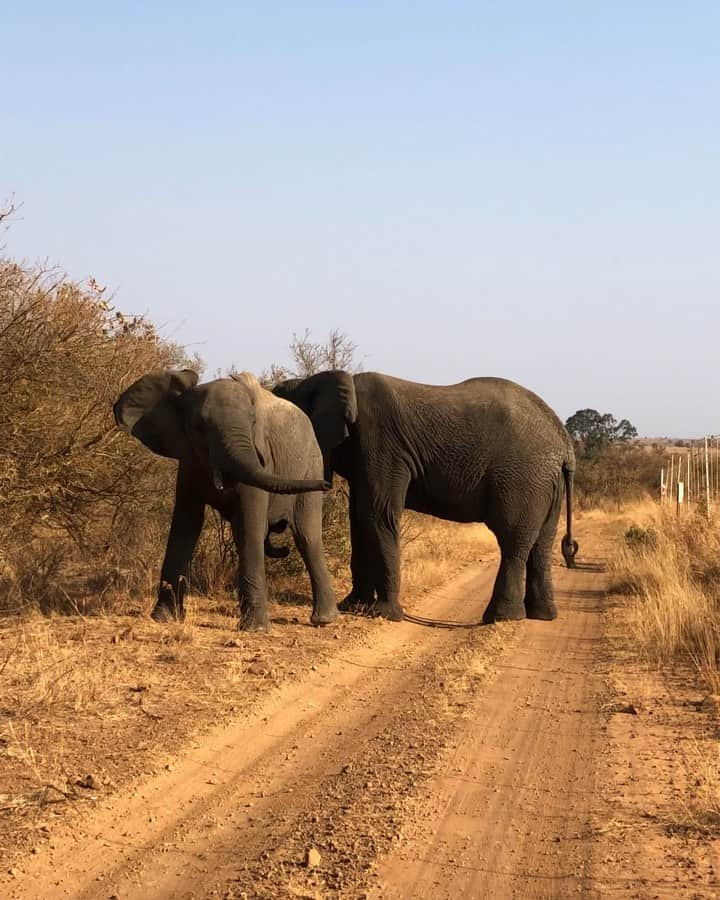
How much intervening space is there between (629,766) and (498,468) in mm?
6859

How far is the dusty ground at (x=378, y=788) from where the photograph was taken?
4.58 meters

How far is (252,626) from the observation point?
10.5 m

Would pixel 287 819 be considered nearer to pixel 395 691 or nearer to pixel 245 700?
pixel 245 700

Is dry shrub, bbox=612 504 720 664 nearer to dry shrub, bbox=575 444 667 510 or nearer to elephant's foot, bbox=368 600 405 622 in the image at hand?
elephant's foot, bbox=368 600 405 622

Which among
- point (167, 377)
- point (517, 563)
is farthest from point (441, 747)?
point (517, 563)

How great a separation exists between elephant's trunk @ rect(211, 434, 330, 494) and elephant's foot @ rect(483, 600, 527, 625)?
134 inches

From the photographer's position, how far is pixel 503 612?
1260cm

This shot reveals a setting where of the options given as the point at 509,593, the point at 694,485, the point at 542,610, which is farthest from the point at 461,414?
the point at 694,485

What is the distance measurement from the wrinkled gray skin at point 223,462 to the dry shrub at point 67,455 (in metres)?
1.01

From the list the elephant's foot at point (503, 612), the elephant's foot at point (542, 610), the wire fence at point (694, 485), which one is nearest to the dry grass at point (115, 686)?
the elephant's foot at point (503, 612)

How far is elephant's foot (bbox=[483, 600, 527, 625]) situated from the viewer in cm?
1262

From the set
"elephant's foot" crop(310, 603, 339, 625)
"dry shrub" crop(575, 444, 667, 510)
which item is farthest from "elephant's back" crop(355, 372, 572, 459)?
"dry shrub" crop(575, 444, 667, 510)

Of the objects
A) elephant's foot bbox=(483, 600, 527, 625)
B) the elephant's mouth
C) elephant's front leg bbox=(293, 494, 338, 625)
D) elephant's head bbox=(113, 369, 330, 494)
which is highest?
elephant's head bbox=(113, 369, 330, 494)

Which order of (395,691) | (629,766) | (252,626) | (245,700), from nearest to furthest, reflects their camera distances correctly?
(629,766), (245,700), (395,691), (252,626)
